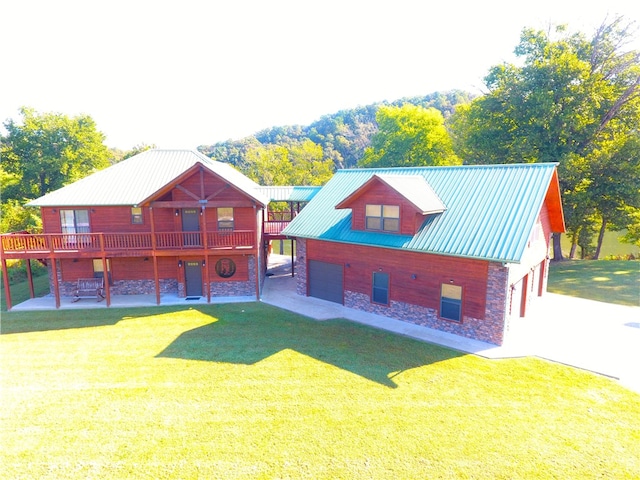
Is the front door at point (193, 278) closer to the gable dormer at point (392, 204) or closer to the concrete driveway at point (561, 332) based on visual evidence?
the concrete driveway at point (561, 332)

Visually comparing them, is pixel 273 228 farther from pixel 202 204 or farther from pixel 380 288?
pixel 380 288

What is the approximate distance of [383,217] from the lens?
16.8m

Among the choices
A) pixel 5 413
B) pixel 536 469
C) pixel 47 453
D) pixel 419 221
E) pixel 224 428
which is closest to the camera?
pixel 536 469

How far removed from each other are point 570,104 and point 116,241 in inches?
1178

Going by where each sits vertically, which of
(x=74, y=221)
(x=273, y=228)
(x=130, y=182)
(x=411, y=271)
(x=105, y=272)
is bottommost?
(x=105, y=272)

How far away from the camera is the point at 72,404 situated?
407 inches

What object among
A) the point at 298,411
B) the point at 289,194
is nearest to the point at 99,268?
the point at 289,194

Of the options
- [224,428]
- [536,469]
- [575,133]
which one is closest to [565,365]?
[536,469]

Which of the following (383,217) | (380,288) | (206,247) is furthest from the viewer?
(206,247)

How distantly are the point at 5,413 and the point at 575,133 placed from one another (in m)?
33.5

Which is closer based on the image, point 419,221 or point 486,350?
point 486,350

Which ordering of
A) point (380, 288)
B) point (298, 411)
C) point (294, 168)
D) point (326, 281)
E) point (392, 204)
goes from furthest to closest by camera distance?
point (294, 168)
point (326, 281)
point (380, 288)
point (392, 204)
point (298, 411)

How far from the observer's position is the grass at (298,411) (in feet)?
26.6

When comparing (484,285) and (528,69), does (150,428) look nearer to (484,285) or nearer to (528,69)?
(484,285)
